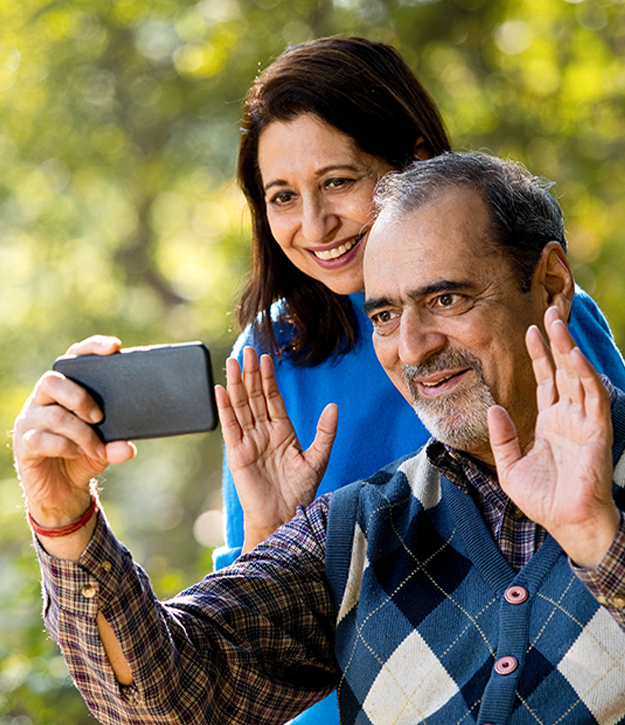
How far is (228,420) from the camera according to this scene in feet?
7.02

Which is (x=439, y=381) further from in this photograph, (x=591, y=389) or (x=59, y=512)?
(x=59, y=512)

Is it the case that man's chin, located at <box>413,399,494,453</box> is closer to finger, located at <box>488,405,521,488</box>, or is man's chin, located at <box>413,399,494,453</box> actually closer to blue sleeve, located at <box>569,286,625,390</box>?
finger, located at <box>488,405,521,488</box>

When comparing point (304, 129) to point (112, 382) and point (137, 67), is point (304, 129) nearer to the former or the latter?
point (112, 382)

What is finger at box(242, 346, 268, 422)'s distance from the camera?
2143 millimetres

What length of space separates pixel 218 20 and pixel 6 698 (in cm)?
328

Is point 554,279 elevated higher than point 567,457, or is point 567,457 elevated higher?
point 554,279

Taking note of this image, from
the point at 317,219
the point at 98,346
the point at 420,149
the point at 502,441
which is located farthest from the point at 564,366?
the point at 420,149

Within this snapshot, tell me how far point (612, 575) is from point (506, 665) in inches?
11.4

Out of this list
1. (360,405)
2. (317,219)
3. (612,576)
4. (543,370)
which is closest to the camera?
(612,576)

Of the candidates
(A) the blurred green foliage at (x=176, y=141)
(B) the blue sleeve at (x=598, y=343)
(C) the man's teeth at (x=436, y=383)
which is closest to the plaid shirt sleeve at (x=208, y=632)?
(C) the man's teeth at (x=436, y=383)

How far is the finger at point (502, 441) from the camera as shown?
4.81 feet

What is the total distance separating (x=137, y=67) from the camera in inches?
201

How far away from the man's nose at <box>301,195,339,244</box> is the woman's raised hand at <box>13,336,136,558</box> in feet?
2.69

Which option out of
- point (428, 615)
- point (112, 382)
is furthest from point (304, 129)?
point (428, 615)
